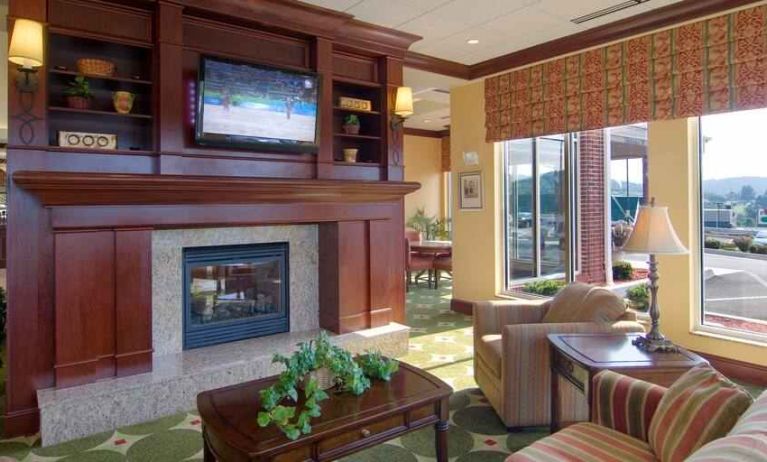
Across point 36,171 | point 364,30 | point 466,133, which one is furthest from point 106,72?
point 466,133

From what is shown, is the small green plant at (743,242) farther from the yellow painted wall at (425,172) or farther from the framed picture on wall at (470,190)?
the yellow painted wall at (425,172)

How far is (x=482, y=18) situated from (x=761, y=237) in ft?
9.58

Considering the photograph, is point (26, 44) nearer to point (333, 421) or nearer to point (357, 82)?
point (357, 82)

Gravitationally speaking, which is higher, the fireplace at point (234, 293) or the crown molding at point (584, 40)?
the crown molding at point (584, 40)

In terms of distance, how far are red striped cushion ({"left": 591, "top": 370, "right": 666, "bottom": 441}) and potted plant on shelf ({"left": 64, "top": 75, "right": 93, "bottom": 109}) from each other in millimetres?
3473

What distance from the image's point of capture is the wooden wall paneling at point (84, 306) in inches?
121

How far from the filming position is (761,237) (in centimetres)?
400

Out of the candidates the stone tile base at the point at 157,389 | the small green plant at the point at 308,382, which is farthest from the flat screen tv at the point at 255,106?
the small green plant at the point at 308,382

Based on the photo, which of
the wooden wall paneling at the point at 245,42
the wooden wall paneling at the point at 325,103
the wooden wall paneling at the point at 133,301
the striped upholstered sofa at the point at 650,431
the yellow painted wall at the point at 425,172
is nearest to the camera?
the striped upholstered sofa at the point at 650,431

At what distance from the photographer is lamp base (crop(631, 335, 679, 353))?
252 centimetres

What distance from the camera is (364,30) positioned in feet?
14.4

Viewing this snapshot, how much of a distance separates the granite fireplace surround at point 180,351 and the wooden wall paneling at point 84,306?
0.12 meters

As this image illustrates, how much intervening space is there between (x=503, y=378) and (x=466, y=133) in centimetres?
365

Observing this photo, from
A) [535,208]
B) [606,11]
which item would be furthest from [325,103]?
[535,208]
